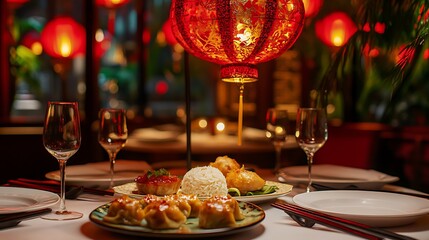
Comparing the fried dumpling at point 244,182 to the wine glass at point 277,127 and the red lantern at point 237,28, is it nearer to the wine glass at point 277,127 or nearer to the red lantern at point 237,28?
the red lantern at point 237,28

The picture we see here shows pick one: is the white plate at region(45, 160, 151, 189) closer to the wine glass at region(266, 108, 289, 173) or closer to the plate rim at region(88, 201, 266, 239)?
the wine glass at region(266, 108, 289, 173)

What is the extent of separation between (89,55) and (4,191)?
5.18 metres

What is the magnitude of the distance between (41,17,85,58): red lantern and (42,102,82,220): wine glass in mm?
4952

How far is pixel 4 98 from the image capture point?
7473 mm

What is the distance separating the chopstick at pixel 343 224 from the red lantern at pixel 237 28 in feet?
1.64

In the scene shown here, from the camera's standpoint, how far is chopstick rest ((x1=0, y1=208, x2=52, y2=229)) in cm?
130

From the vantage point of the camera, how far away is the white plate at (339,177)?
195 cm

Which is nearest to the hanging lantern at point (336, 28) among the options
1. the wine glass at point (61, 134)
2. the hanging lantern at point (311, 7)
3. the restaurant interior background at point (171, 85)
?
the restaurant interior background at point (171, 85)

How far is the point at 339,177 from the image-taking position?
2.11 meters

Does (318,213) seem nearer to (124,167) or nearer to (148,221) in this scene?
(148,221)

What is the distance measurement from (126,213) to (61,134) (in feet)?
1.11

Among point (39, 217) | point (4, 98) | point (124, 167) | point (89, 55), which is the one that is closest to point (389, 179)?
point (124, 167)

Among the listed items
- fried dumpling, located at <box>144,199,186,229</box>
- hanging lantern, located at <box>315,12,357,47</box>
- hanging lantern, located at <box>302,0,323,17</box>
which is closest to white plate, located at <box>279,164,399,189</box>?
fried dumpling, located at <box>144,199,186,229</box>

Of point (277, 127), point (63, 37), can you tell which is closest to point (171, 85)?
point (63, 37)
